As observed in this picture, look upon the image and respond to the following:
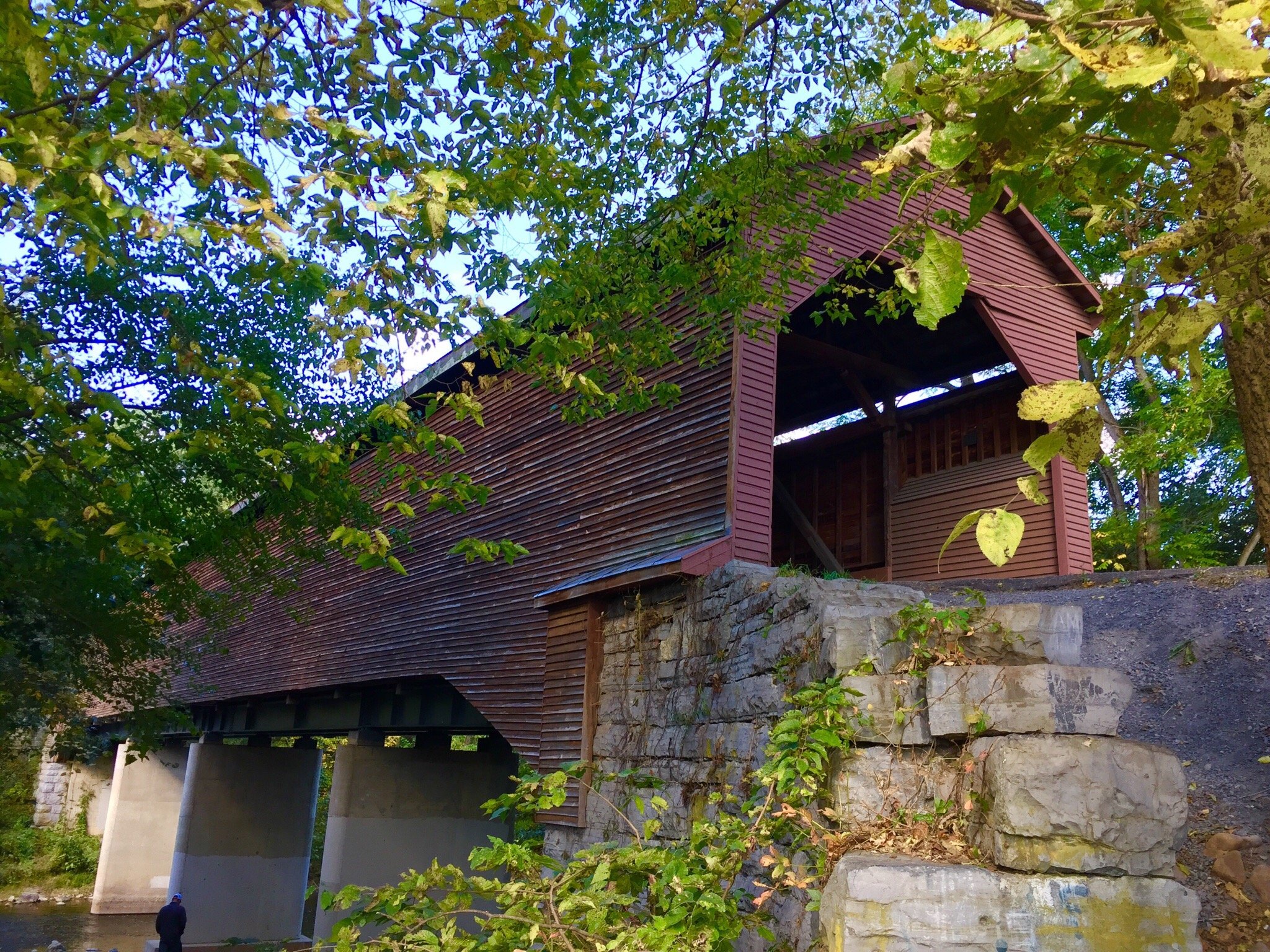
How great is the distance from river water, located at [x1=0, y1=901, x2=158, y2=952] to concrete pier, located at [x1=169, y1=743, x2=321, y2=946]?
1.43 m

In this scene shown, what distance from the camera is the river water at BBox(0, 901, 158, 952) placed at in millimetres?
19016

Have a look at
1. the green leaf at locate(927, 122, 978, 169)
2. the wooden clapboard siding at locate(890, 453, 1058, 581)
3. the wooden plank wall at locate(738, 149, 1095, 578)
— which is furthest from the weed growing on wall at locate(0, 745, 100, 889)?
the green leaf at locate(927, 122, 978, 169)

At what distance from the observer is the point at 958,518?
515 inches

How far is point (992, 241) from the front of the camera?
11812mm

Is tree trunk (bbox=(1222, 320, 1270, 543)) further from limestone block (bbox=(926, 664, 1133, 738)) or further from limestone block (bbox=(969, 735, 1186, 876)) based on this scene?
limestone block (bbox=(969, 735, 1186, 876))

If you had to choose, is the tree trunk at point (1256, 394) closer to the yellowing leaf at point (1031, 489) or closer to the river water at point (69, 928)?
the yellowing leaf at point (1031, 489)

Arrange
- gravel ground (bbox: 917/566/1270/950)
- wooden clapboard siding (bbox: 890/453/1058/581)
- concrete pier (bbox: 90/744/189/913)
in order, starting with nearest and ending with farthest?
gravel ground (bbox: 917/566/1270/950) → wooden clapboard siding (bbox: 890/453/1058/581) → concrete pier (bbox: 90/744/189/913)

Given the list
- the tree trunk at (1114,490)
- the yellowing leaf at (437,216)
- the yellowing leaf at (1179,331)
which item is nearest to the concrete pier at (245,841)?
the tree trunk at (1114,490)

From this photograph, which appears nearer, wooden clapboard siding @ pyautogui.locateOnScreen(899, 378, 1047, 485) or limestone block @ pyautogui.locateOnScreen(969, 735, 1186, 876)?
limestone block @ pyautogui.locateOnScreen(969, 735, 1186, 876)

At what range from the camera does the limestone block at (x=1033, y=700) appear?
4250 mm

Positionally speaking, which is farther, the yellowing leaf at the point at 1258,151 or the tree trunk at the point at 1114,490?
the tree trunk at the point at 1114,490

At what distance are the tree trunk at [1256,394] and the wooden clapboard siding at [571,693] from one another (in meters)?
6.02

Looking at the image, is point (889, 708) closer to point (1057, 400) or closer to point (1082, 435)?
point (1082, 435)

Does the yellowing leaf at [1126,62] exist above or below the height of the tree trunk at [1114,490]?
below
